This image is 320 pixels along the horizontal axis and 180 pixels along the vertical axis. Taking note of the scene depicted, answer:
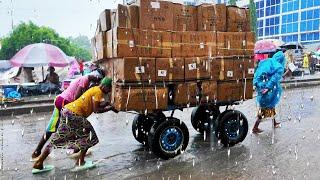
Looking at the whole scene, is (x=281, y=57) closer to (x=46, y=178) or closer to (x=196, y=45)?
(x=196, y=45)

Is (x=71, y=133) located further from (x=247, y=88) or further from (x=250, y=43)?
(x=250, y=43)

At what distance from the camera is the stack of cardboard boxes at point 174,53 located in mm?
5785

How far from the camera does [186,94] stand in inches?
244

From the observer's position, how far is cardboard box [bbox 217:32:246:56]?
21.3 ft

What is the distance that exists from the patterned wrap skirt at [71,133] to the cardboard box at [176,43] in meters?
1.78

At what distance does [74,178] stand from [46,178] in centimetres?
41

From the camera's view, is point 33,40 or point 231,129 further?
point 33,40

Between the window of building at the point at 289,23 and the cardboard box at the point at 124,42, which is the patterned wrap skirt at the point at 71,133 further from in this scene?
the window of building at the point at 289,23

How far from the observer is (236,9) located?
6.67m

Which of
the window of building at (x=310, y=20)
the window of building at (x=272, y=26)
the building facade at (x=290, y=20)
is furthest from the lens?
the window of building at (x=272, y=26)

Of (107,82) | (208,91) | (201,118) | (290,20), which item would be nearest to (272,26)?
(290,20)

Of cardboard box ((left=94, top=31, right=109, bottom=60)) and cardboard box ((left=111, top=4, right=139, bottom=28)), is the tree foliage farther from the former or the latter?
cardboard box ((left=111, top=4, right=139, bottom=28))

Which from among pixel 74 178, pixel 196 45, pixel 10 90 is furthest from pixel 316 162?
pixel 10 90

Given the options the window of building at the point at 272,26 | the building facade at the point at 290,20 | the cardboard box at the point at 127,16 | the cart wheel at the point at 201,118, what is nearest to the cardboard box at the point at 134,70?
the cardboard box at the point at 127,16
